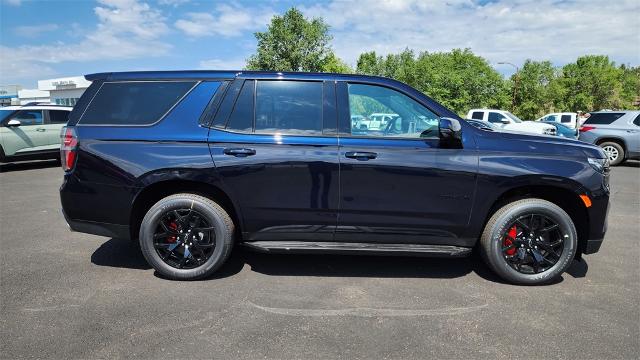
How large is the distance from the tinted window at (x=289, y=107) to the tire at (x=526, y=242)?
177cm

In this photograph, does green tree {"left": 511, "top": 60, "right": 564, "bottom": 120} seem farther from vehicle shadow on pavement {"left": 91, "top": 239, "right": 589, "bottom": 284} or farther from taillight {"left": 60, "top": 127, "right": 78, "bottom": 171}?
taillight {"left": 60, "top": 127, "right": 78, "bottom": 171}

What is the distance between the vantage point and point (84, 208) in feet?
12.3

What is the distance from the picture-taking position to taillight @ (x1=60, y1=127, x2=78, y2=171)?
12.1 ft

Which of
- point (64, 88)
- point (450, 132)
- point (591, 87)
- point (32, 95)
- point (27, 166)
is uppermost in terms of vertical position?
point (591, 87)

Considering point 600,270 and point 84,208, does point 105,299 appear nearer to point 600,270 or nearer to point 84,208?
point 84,208

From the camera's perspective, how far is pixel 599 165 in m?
3.67

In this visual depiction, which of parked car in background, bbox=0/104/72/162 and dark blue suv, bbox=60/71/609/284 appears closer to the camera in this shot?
dark blue suv, bbox=60/71/609/284

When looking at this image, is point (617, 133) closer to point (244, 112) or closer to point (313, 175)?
point (313, 175)

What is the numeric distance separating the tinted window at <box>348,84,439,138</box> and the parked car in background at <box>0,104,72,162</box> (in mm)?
10597

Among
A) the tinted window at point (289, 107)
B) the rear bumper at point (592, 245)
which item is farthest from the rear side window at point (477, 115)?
the tinted window at point (289, 107)

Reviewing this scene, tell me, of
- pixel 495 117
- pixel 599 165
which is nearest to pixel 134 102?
pixel 599 165

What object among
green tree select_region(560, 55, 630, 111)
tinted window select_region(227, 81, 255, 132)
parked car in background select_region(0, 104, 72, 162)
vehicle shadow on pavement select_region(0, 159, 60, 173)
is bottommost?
vehicle shadow on pavement select_region(0, 159, 60, 173)

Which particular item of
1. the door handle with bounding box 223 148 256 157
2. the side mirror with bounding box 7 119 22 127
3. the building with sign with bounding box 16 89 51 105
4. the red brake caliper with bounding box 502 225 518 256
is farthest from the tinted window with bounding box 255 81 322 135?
the building with sign with bounding box 16 89 51 105

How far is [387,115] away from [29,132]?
35.9ft
